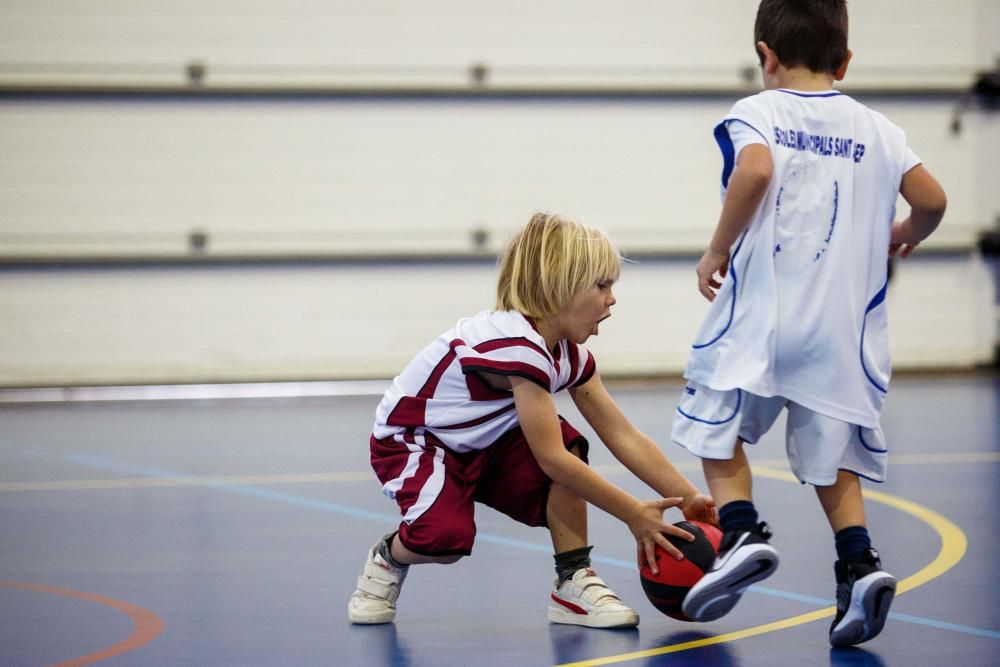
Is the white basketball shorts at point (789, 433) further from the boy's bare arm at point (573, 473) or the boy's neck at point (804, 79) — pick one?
the boy's neck at point (804, 79)

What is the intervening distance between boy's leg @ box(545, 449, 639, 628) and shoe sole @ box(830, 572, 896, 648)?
49cm

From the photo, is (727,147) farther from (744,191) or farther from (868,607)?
(868,607)

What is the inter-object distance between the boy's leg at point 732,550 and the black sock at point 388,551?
691mm

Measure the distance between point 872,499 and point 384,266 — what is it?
21.6 ft

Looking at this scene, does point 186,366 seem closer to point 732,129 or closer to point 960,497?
point 960,497

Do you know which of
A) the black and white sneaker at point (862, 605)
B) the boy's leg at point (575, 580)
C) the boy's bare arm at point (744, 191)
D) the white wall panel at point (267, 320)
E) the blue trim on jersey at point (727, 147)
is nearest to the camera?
the black and white sneaker at point (862, 605)

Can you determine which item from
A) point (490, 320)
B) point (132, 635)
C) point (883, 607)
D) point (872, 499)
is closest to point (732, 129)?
point (490, 320)

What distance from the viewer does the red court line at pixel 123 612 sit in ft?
8.32

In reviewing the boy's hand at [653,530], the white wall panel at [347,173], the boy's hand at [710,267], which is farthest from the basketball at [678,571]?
the white wall panel at [347,173]

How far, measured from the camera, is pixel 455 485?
2.91 m

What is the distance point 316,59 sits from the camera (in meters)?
10.4

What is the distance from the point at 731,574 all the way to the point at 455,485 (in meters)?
0.71

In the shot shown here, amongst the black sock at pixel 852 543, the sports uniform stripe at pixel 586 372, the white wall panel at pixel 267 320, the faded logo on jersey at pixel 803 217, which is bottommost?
the white wall panel at pixel 267 320

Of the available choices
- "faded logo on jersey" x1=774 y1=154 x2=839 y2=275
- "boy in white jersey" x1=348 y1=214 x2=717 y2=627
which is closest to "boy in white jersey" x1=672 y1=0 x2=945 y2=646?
"faded logo on jersey" x1=774 y1=154 x2=839 y2=275
